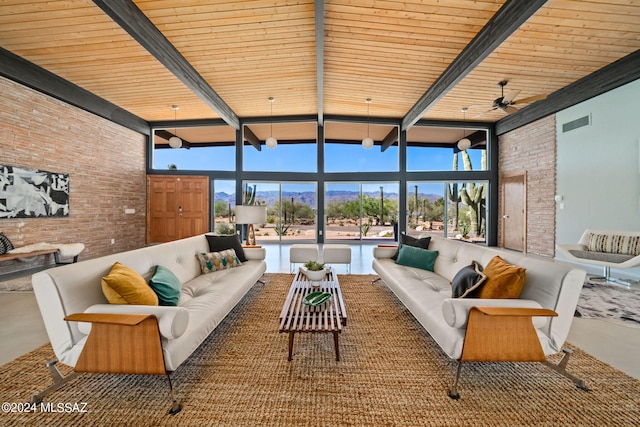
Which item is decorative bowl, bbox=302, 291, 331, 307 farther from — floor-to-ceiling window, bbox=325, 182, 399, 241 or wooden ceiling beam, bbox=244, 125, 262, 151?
wooden ceiling beam, bbox=244, 125, 262, 151

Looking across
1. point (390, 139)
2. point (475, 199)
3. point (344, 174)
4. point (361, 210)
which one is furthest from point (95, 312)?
point (475, 199)

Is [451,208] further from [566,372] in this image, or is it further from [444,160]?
[566,372]

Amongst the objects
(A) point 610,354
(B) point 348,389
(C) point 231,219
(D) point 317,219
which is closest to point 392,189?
(D) point 317,219

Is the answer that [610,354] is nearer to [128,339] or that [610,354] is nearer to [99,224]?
[128,339]

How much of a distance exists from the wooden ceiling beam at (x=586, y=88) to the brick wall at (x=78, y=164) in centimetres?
1022

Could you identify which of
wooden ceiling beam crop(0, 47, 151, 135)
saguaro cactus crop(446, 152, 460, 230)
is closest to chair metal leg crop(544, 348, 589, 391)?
saguaro cactus crop(446, 152, 460, 230)

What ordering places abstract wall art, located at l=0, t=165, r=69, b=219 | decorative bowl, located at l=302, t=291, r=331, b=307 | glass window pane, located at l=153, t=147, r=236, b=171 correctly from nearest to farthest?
decorative bowl, located at l=302, t=291, r=331, b=307
abstract wall art, located at l=0, t=165, r=69, b=219
glass window pane, located at l=153, t=147, r=236, b=171

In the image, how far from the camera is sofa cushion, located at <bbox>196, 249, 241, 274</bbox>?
131 inches

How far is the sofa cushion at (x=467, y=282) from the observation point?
6.91 feet

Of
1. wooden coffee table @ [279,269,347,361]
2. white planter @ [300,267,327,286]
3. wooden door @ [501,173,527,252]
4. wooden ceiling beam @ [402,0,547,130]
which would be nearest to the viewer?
wooden coffee table @ [279,269,347,361]

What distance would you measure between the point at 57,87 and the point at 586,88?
10137 mm

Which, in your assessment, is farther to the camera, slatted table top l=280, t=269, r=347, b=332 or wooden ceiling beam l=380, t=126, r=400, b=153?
wooden ceiling beam l=380, t=126, r=400, b=153

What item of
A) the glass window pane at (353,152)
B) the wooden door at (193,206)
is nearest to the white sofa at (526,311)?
the glass window pane at (353,152)

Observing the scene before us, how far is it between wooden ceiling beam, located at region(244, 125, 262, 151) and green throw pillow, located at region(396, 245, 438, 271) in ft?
20.0
